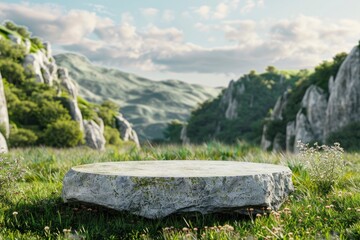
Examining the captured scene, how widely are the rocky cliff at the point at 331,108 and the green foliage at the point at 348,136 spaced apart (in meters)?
0.47

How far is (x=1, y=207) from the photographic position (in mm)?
7223

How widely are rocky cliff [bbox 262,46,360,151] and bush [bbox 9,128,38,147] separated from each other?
3144cm

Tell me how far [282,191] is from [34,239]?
388cm

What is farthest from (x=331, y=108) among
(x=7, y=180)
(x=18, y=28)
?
(x=18, y=28)

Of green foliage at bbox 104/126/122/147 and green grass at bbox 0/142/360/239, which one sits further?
green foliage at bbox 104/126/122/147

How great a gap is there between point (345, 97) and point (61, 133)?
1355 inches

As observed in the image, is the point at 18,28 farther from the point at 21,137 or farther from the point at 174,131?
the point at 174,131

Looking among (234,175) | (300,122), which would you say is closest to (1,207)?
(234,175)

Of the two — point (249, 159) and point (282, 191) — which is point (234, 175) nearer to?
point (282, 191)

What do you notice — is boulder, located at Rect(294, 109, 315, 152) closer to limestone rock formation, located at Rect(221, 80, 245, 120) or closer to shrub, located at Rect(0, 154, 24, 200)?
shrub, located at Rect(0, 154, 24, 200)

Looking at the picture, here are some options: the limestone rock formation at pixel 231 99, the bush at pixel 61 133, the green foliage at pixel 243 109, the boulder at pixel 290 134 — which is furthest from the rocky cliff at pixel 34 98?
the limestone rock formation at pixel 231 99

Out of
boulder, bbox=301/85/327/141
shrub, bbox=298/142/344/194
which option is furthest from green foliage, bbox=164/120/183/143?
shrub, bbox=298/142/344/194

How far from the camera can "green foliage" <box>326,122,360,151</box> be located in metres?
40.7

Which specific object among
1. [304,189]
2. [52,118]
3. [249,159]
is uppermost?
[304,189]
